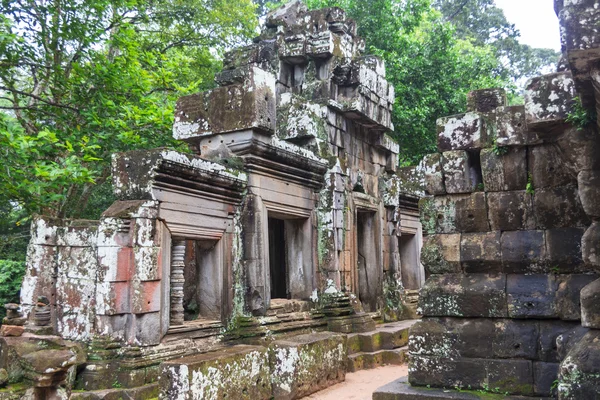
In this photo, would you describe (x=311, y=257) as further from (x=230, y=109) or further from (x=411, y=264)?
(x=411, y=264)

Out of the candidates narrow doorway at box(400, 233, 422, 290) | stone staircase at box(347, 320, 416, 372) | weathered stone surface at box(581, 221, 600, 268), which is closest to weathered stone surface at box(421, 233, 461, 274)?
weathered stone surface at box(581, 221, 600, 268)

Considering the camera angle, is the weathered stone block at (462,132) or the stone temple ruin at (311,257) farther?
the weathered stone block at (462,132)

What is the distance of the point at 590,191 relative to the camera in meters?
4.16

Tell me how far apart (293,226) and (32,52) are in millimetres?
5770

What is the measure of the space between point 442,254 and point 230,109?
4.46 meters

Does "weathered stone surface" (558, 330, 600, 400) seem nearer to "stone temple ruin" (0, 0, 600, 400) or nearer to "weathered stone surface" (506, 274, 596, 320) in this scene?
"stone temple ruin" (0, 0, 600, 400)

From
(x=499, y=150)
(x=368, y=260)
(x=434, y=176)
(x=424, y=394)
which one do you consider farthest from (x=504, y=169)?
(x=368, y=260)

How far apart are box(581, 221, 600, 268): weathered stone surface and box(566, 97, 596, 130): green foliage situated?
78cm

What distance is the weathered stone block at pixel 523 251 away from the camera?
4867 mm

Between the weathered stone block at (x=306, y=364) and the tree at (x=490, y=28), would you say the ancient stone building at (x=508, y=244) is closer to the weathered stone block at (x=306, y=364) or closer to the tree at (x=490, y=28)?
the weathered stone block at (x=306, y=364)

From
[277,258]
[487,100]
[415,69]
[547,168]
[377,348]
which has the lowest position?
[377,348]

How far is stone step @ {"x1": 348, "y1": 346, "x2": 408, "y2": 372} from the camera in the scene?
28.8 feet

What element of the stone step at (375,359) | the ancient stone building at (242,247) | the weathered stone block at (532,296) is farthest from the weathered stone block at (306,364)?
the weathered stone block at (532,296)

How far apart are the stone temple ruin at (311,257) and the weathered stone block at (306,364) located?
26 mm
